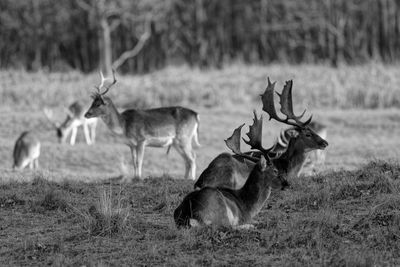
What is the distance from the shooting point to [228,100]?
29.2m

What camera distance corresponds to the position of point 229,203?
29.4ft

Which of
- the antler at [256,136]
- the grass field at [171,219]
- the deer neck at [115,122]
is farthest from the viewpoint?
the deer neck at [115,122]

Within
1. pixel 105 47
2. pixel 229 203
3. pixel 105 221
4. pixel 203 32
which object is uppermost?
pixel 203 32

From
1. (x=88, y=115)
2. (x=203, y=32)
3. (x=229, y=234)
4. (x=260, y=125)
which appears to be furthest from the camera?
(x=203, y=32)

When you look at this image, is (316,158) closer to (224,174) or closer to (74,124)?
(224,174)

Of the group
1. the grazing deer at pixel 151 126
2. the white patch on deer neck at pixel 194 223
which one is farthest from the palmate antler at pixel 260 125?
the grazing deer at pixel 151 126

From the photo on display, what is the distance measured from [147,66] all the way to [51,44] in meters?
5.65

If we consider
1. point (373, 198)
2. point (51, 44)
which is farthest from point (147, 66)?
point (373, 198)

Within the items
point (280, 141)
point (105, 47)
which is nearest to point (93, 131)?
point (280, 141)

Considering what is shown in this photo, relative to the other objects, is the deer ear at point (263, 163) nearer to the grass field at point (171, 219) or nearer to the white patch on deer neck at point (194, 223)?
the grass field at point (171, 219)

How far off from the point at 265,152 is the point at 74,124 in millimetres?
15438

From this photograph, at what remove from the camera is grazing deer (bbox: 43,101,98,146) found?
2353 cm

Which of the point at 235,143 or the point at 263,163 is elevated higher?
the point at 235,143

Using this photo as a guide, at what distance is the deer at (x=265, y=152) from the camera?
950 centimetres
